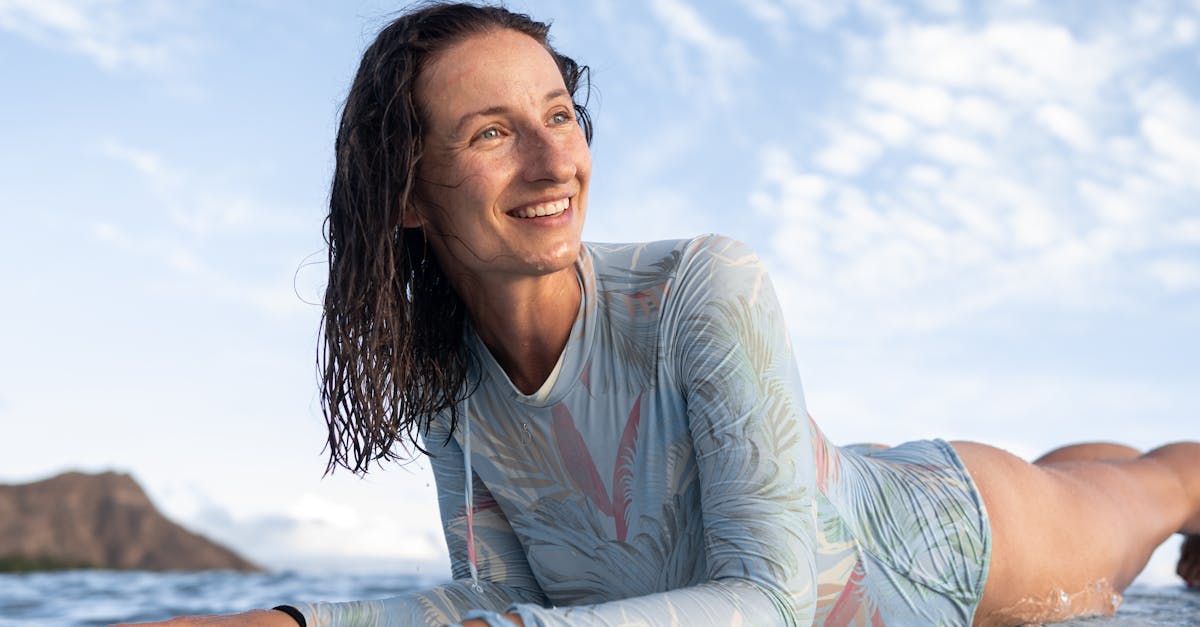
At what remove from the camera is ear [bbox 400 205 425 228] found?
8.17 feet

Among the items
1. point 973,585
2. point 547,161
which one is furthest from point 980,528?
point 547,161

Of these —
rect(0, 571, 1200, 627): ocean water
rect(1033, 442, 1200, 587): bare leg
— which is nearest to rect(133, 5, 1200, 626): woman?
rect(0, 571, 1200, 627): ocean water

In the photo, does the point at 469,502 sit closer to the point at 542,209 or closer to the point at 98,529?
the point at 542,209

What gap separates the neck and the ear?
0.62 feet

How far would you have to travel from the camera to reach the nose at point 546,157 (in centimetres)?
224

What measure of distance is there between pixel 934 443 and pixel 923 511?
49cm

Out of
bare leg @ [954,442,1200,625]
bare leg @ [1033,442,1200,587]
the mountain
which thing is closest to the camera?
bare leg @ [954,442,1200,625]

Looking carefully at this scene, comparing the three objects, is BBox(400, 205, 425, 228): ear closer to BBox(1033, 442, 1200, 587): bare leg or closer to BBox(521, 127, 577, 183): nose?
BBox(521, 127, 577, 183): nose

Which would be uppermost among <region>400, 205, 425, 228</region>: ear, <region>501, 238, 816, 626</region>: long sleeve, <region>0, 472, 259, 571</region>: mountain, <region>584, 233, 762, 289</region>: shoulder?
<region>400, 205, 425, 228</region>: ear

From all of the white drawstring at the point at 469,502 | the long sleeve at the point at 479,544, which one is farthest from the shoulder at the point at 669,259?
the long sleeve at the point at 479,544

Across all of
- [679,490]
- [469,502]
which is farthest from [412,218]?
[679,490]

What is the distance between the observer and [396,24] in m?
2.54

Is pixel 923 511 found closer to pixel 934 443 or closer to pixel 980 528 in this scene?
pixel 980 528

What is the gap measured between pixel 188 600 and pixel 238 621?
5.95m
